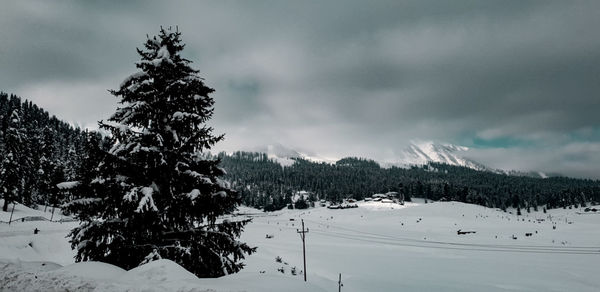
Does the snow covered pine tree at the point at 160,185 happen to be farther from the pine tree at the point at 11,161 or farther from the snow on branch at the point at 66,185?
the pine tree at the point at 11,161

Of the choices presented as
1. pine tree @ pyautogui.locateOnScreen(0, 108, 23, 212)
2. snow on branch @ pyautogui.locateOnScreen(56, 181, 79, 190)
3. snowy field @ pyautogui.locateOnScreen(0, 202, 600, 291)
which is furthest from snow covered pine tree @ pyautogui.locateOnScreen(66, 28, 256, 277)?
pine tree @ pyautogui.locateOnScreen(0, 108, 23, 212)

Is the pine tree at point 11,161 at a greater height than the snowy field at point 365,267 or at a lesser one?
greater

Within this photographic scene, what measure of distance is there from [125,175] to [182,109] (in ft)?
9.38

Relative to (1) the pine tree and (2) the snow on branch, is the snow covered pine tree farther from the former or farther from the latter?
(1) the pine tree

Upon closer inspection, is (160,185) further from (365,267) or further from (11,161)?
(11,161)

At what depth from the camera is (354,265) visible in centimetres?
3122

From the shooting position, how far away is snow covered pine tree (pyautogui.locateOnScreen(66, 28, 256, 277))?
9.54 m

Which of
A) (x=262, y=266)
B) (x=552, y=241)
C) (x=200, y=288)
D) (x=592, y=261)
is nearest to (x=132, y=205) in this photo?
(x=200, y=288)

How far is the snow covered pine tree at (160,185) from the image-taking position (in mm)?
9539

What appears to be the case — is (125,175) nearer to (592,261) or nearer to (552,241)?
(592,261)

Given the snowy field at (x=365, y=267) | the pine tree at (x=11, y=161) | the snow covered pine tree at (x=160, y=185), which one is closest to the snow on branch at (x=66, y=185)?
the snow covered pine tree at (x=160, y=185)

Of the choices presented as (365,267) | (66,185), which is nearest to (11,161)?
(365,267)

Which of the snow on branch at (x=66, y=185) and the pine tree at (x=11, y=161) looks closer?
the snow on branch at (x=66, y=185)

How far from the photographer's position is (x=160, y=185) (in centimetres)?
1030
